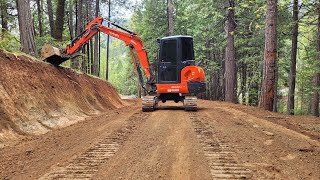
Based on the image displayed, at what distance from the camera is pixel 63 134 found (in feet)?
25.7

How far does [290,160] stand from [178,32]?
32055 millimetres

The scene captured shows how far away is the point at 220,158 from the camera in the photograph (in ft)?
17.1

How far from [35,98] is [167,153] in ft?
18.0

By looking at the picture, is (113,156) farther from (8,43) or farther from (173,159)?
(8,43)

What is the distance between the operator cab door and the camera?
46.5 ft

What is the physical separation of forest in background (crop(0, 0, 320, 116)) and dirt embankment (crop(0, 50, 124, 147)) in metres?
1.16

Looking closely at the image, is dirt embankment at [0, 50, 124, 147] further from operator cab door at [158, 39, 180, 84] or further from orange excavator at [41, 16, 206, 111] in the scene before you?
operator cab door at [158, 39, 180, 84]

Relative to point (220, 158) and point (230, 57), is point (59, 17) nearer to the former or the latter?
point (230, 57)

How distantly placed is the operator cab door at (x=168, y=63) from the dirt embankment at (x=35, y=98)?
3.40 metres

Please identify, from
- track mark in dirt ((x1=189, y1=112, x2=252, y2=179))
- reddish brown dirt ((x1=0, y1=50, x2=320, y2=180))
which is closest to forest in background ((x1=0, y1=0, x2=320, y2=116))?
reddish brown dirt ((x1=0, y1=50, x2=320, y2=180))

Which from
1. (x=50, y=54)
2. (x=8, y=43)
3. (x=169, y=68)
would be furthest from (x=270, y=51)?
(x=8, y=43)

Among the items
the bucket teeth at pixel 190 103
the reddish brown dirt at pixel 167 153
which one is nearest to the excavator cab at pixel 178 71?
the bucket teeth at pixel 190 103

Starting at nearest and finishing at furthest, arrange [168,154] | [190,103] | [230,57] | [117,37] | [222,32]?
[168,154] → [190,103] → [117,37] → [230,57] → [222,32]

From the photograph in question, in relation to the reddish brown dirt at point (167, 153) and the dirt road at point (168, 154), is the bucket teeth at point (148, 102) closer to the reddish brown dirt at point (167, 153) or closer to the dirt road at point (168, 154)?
the reddish brown dirt at point (167, 153)
